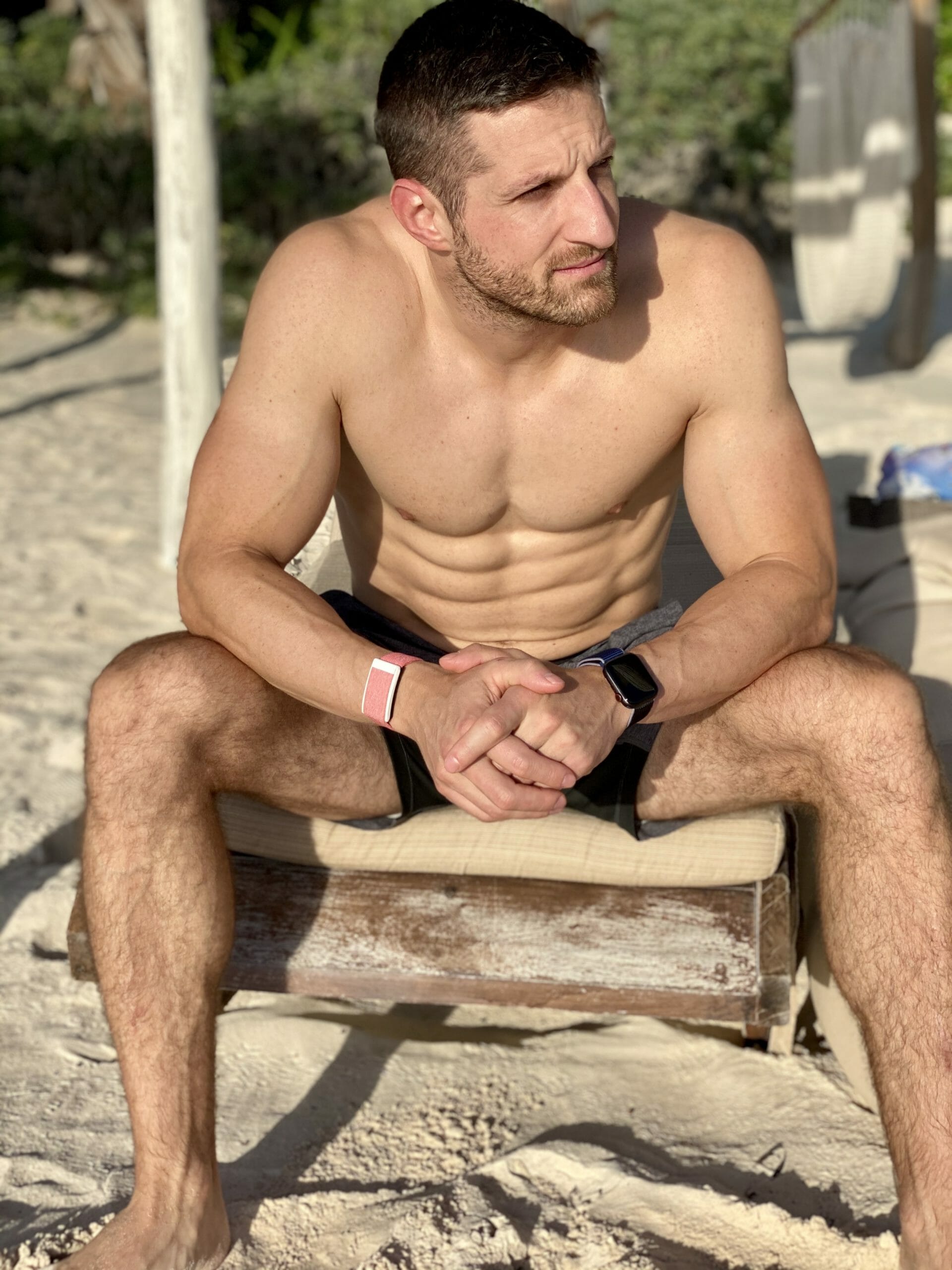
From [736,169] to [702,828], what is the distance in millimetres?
9380

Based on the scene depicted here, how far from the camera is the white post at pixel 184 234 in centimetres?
461

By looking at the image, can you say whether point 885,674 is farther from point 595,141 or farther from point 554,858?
point 595,141

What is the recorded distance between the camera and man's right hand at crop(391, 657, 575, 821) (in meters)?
1.91

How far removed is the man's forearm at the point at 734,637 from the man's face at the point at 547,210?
476mm

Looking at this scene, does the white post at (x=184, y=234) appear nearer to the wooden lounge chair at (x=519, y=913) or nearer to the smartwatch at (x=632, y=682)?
the wooden lounge chair at (x=519, y=913)

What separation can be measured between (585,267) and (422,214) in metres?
0.29

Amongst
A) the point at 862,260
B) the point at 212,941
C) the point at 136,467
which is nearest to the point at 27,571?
the point at 136,467

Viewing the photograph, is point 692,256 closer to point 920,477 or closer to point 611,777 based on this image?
point 611,777

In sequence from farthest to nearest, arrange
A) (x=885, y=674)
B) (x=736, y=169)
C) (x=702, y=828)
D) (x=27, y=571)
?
(x=736, y=169)
(x=27, y=571)
(x=702, y=828)
(x=885, y=674)

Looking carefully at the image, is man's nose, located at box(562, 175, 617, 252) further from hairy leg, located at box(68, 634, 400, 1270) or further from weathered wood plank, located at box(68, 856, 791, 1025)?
weathered wood plank, located at box(68, 856, 791, 1025)

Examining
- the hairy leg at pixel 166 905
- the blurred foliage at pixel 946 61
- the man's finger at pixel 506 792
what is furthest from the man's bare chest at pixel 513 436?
the blurred foliage at pixel 946 61

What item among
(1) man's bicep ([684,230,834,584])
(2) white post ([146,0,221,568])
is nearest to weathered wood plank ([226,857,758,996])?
(1) man's bicep ([684,230,834,584])

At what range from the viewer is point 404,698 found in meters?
2.02

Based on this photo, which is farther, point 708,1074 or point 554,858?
point 708,1074
